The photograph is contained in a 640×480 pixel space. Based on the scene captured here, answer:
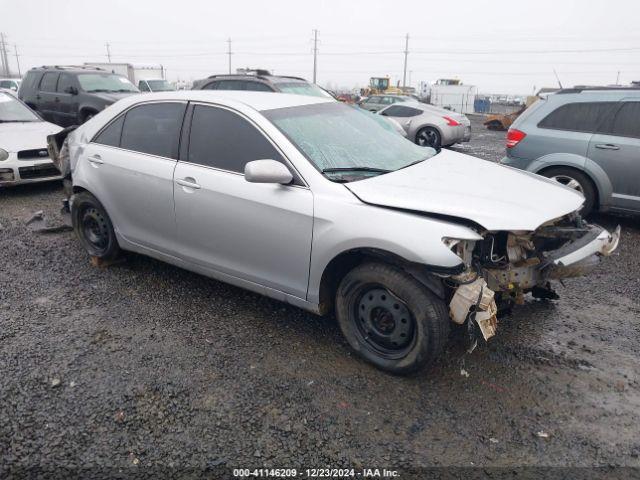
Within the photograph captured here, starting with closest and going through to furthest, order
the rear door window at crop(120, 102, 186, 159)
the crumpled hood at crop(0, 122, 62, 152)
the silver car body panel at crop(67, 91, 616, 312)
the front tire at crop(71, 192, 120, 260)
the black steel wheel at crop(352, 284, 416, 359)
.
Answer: the silver car body panel at crop(67, 91, 616, 312)
the black steel wheel at crop(352, 284, 416, 359)
the rear door window at crop(120, 102, 186, 159)
the front tire at crop(71, 192, 120, 260)
the crumpled hood at crop(0, 122, 62, 152)

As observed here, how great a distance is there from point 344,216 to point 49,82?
11613 mm

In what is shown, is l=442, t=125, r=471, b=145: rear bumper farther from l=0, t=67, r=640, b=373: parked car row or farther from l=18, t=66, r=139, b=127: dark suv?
l=0, t=67, r=640, b=373: parked car row

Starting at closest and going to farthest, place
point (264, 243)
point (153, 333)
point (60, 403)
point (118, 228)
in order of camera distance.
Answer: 1. point (60, 403)
2. point (264, 243)
3. point (153, 333)
4. point (118, 228)

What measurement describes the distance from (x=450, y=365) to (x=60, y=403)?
2.41 meters

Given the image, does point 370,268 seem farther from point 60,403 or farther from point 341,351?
point 60,403

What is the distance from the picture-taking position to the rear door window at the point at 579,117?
Result: 237 inches

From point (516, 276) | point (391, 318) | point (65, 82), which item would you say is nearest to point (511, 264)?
point (516, 276)

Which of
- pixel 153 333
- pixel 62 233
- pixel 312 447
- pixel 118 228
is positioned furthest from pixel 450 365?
pixel 62 233

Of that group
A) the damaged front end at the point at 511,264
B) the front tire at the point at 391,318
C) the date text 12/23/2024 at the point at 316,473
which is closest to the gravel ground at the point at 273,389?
the date text 12/23/2024 at the point at 316,473

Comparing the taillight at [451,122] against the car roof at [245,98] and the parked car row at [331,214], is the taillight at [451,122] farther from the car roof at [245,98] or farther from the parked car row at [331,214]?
the car roof at [245,98]

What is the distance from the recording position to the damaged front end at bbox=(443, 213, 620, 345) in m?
2.75

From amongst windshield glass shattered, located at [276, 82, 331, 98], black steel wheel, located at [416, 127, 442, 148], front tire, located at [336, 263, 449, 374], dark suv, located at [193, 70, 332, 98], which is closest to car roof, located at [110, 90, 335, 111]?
front tire, located at [336, 263, 449, 374]

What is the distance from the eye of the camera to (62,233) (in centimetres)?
584

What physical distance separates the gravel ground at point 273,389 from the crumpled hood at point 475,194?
1057mm
